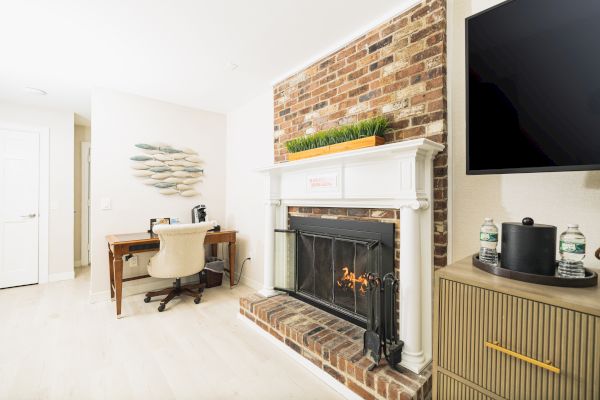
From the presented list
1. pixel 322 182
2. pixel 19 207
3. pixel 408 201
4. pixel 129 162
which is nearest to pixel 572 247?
pixel 408 201

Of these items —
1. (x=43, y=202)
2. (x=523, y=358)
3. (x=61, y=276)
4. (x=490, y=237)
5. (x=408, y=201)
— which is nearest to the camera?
(x=523, y=358)

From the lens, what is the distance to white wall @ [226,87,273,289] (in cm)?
323

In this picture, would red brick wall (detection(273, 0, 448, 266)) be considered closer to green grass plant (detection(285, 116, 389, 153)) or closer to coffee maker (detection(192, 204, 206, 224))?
green grass plant (detection(285, 116, 389, 153))

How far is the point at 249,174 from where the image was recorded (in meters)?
3.49

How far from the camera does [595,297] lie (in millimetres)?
857

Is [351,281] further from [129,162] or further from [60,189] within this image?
[60,189]

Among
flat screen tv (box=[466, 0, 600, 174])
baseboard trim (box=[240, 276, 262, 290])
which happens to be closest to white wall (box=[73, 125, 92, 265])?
baseboard trim (box=[240, 276, 262, 290])

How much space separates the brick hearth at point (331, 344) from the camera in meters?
1.41

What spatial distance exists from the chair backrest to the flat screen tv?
2.43m

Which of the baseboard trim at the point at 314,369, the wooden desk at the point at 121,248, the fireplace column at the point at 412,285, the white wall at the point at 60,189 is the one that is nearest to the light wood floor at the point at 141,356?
the baseboard trim at the point at 314,369

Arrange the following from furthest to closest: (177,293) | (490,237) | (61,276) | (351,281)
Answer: (61,276)
(177,293)
(351,281)
(490,237)

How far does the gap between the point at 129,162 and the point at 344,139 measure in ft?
8.96

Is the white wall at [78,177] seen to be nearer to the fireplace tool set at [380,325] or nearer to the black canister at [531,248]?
the fireplace tool set at [380,325]

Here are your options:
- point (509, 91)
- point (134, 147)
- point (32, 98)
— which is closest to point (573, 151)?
point (509, 91)
